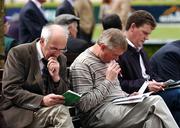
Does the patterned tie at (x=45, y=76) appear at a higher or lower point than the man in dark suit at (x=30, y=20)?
higher

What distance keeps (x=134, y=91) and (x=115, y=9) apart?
7.53 m

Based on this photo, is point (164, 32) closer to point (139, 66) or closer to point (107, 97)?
point (139, 66)

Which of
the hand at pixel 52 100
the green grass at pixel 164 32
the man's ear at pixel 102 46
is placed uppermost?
the man's ear at pixel 102 46

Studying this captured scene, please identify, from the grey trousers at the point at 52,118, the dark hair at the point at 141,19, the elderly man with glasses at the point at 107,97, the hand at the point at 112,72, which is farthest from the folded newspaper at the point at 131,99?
the dark hair at the point at 141,19

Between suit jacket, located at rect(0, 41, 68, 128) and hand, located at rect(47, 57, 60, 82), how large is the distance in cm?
7

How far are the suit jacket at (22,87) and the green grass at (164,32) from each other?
10.0 m

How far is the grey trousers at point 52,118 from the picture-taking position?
20.5 ft

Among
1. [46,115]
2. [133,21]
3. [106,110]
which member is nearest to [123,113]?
[106,110]

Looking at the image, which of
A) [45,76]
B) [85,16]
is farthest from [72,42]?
[85,16]

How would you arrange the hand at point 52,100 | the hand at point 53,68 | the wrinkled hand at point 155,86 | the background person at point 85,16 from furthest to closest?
the background person at point 85,16 → the wrinkled hand at point 155,86 → the hand at point 53,68 → the hand at point 52,100

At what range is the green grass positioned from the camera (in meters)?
16.6

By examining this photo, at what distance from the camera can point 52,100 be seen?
625 cm

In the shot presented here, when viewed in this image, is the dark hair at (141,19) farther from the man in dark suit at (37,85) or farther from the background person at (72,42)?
the man in dark suit at (37,85)

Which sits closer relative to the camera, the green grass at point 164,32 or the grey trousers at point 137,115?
the grey trousers at point 137,115
